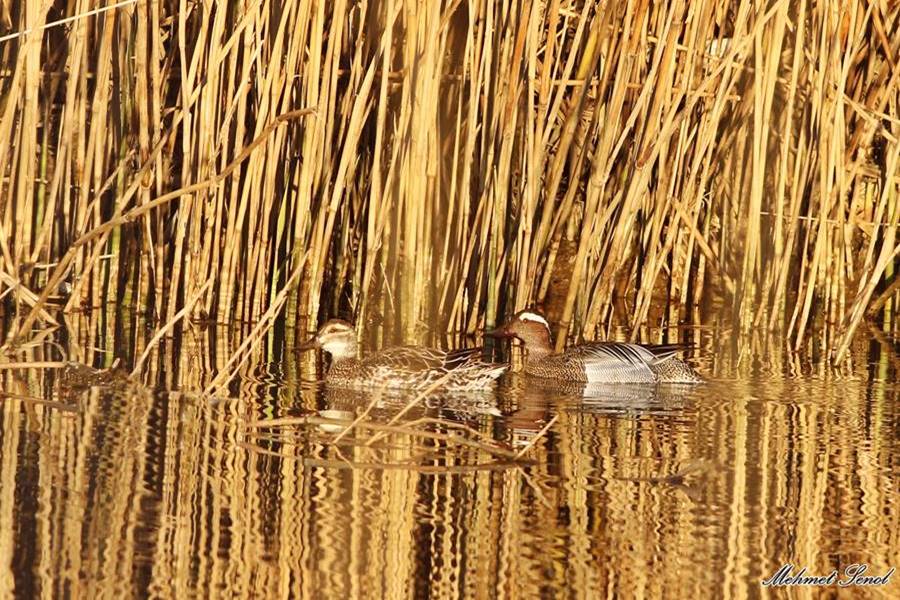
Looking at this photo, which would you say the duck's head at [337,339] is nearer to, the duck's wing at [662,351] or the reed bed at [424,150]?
the reed bed at [424,150]

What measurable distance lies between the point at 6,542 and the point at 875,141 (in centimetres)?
684

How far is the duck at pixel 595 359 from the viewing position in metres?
8.01

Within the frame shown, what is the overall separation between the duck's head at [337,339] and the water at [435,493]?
0.48 metres

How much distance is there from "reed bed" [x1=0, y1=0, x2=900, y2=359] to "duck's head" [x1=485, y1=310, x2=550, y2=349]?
0.27m

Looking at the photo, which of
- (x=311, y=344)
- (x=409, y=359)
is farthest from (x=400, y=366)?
(x=311, y=344)

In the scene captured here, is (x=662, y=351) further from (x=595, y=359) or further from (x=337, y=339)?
(x=337, y=339)

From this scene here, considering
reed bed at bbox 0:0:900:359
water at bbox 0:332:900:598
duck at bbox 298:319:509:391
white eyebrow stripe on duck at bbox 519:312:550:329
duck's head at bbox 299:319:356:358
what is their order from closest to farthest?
water at bbox 0:332:900:598 < duck at bbox 298:319:509:391 < duck's head at bbox 299:319:356:358 < reed bed at bbox 0:0:900:359 < white eyebrow stripe on duck at bbox 519:312:550:329

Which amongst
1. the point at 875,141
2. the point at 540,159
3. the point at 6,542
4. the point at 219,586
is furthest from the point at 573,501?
the point at 875,141

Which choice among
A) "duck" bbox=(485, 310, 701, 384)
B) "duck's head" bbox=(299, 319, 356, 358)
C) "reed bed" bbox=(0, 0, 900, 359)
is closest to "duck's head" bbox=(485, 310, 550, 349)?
"duck" bbox=(485, 310, 701, 384)

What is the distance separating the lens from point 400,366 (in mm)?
7969

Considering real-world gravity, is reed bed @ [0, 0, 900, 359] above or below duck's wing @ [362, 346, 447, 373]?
above

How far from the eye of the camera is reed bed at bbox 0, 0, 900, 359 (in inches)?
324

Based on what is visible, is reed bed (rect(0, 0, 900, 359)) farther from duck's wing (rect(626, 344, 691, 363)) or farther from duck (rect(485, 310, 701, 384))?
duck's wing (rect(626, 344, 691, 363))

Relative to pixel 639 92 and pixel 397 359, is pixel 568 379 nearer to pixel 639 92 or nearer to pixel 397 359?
pixel 397 359
